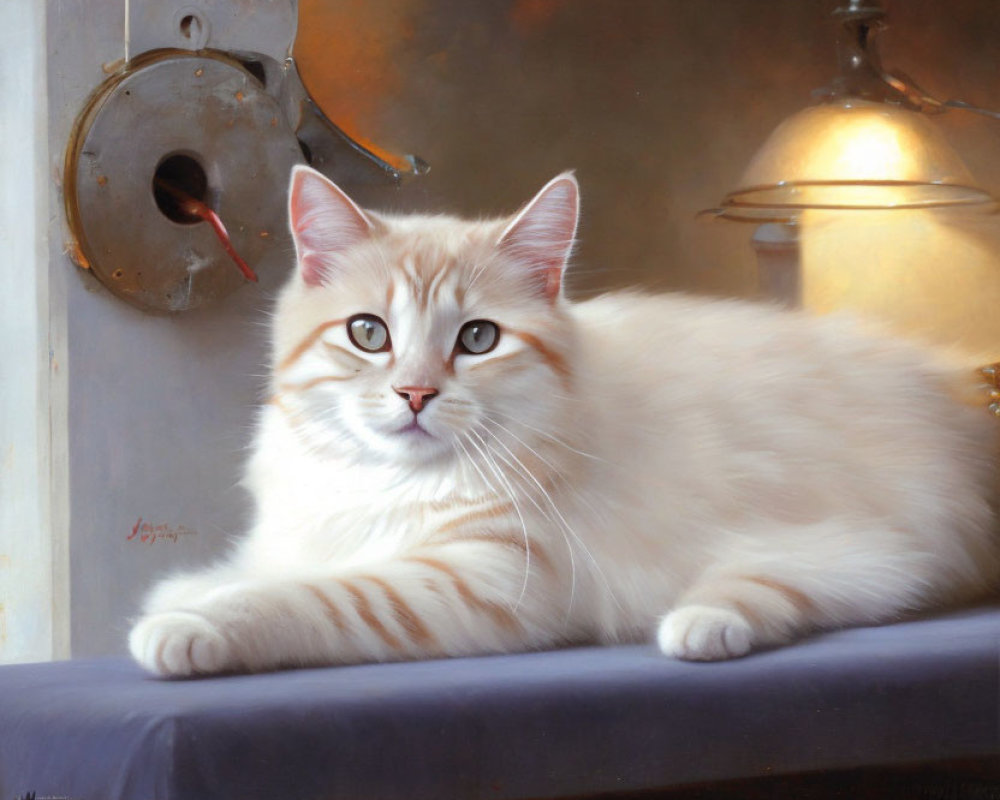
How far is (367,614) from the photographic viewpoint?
1100mm

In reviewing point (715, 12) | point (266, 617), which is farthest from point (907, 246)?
point (266, 617)

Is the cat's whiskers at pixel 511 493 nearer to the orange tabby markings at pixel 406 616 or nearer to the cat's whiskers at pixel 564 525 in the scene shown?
the cat's whiskers at pixel 564 525

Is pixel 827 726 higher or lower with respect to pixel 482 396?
lower

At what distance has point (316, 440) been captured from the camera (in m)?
1.29

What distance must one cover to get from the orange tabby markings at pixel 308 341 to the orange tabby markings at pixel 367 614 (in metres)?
0.30

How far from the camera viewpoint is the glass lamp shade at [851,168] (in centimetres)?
173

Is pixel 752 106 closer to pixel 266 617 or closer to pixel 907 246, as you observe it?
pixel 907 246

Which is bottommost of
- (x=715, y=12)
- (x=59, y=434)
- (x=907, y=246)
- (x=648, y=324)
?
(x=59, y=434)

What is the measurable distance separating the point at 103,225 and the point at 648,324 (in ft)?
2.58

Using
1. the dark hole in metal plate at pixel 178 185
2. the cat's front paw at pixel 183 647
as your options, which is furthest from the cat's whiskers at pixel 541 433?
the dark hole in metal plate at pixel 178 185

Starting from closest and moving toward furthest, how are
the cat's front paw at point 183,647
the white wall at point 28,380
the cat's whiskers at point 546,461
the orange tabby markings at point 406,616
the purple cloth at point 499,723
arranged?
the purple cloth at point 499,723 < the cat's front paw at point 183,647 < the orange tabby markings at point 406,616 < the cat's whiskers at point 546,461 < the white wall at point 28,380

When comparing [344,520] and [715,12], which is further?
[715,12]

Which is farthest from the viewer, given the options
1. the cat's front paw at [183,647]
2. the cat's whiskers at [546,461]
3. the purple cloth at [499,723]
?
the cat's whiskers at [546,461]
